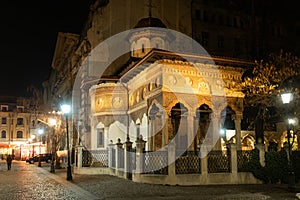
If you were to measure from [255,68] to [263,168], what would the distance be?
6383mm

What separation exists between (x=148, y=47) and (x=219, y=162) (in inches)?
511

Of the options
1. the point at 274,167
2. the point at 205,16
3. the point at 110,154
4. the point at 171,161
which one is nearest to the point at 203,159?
the point at 171,161

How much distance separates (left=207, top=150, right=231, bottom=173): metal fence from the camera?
16.9 metres

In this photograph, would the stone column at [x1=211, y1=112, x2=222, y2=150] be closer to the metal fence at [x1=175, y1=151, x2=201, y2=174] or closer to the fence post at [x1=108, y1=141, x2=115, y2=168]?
the metal fence at [x1=175, y1=151, x2=201, y2=174]

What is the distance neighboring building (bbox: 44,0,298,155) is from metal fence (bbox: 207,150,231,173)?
143 inches

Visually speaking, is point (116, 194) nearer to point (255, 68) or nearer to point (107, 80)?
point (255, 68)

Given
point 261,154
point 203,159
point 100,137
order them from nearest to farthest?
1. point 203,159
2. point 261,154
3. point 100,137

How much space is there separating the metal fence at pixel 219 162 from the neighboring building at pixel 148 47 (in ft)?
11.9

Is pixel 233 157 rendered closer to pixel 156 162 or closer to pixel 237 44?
pixel 156 162

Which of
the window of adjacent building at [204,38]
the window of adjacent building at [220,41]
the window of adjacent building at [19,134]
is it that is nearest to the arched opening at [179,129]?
the window of adjacent building at [204,38]

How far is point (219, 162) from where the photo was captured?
56.2 ft

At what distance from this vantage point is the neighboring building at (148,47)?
22359mm

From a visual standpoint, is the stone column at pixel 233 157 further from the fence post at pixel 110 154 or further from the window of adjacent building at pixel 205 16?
the window of adjacent building at pixel 205 16

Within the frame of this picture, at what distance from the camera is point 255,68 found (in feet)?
68.1
